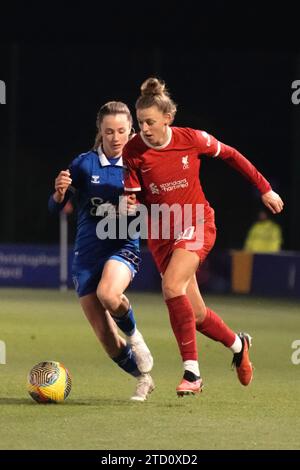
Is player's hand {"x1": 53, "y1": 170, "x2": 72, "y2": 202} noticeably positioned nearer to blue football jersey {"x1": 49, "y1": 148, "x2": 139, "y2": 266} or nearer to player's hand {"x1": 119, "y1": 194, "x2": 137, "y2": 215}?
blue football jersey {"x1": 49, "y1": 148, "x2": 139, "y2": 266}

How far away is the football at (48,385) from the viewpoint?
28.2ft

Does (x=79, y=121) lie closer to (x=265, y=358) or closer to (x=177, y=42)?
(x=177, y=42)

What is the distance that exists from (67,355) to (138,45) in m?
20.7

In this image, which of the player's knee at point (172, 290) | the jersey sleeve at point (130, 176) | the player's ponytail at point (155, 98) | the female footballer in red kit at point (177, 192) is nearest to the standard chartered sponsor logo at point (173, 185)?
the female footballer in red kit at point (177, 192)

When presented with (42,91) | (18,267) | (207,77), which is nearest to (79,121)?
(42,91)

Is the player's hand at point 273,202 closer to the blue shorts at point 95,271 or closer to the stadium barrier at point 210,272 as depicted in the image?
the blue shorts at point 95,271

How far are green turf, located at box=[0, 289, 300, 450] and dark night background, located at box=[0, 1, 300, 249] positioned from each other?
431 inches

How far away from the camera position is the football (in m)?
8.59

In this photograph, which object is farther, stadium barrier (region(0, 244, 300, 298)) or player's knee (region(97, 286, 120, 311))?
stadium barrier (region(0, 244, 300, 298))

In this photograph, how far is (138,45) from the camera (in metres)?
32.0

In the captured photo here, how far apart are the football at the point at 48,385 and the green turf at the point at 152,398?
9 centimetres

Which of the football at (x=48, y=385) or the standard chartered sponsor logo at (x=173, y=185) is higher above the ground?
the standard chartered sponsor logo at (x=173, y=185)

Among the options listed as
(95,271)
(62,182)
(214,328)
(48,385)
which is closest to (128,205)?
(62,182)

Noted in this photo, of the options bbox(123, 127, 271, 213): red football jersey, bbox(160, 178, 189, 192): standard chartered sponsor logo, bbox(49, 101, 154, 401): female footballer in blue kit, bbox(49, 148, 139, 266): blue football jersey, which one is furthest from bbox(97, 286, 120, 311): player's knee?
→ bbox(160, 178, 189, 192): standard chartered sponsor logo
